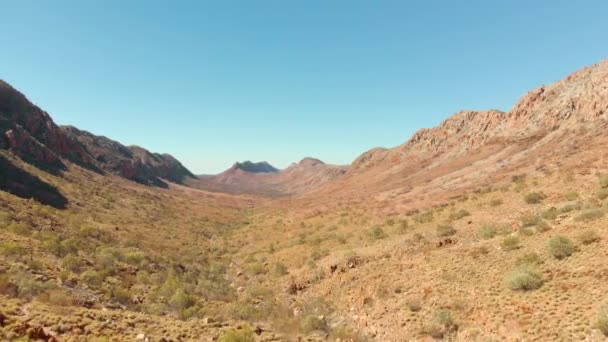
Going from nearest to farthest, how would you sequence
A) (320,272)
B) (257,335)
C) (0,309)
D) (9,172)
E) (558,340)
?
1. (558,340)
2. (0,309)
3. (257,335)
4. (320,272)
5. (9,172)

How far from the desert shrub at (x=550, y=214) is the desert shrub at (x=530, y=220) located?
0.35 metres

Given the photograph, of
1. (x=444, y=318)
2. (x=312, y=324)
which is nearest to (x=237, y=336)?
(x=312, y=324)

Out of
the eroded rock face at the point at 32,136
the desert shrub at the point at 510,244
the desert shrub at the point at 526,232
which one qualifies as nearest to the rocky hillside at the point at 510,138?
the desert shrub at the point at 526,232

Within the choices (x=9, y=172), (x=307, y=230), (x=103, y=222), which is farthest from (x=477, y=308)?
(x=9, y=172)

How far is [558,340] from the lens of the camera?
11.8 m

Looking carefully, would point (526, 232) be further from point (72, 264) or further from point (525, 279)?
point (72, 264)

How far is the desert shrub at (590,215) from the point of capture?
19.2 meters

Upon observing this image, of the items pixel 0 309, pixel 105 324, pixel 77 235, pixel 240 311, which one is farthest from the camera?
pixel 77 235

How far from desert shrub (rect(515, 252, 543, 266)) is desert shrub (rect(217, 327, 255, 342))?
13.0 m

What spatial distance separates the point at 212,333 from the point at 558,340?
1235 centimetres

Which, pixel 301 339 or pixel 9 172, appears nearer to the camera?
pixel 301 339

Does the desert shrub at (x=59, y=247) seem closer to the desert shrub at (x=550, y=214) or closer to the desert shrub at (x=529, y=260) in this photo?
the desert shrub at (x=529, y=260)

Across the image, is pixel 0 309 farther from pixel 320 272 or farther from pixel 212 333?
pixel 320 272

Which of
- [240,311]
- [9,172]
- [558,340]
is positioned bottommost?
[240,311]
